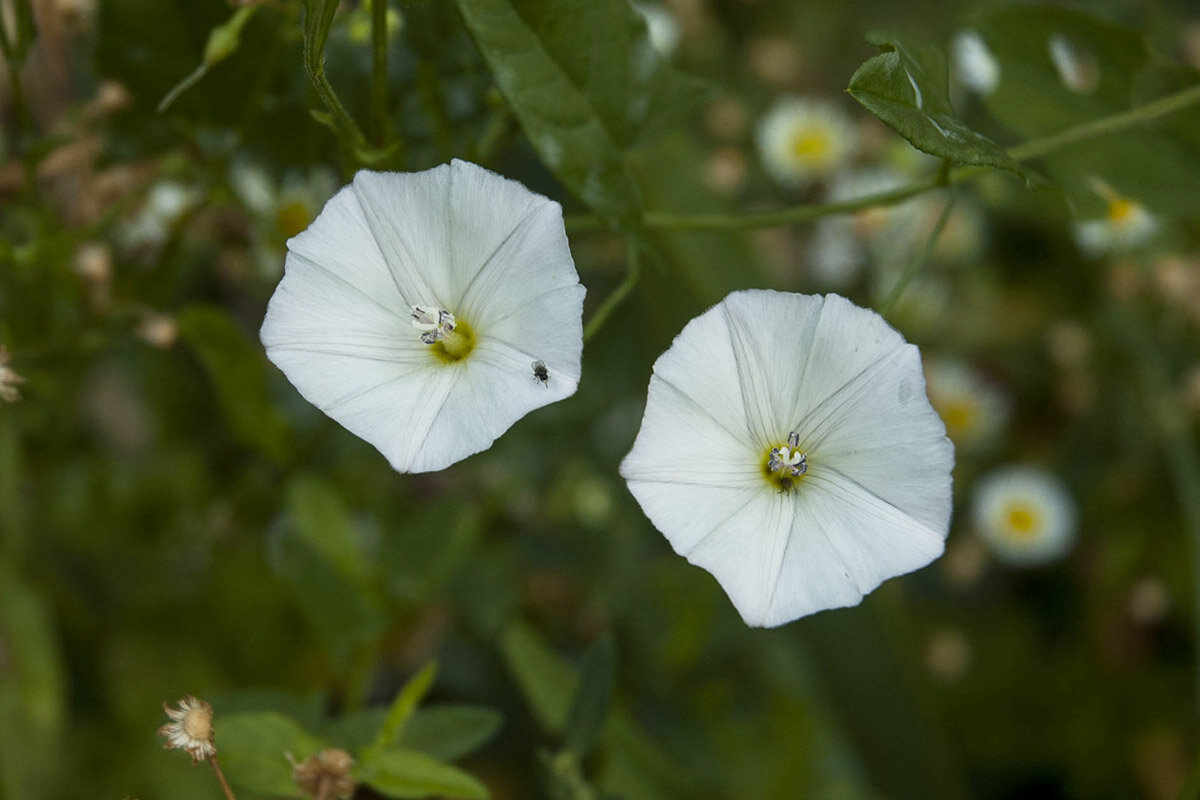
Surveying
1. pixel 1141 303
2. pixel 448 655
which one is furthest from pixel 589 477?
pixel 1141 303

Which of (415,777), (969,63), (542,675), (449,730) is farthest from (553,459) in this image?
(969,63)

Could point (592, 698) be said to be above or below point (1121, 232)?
below

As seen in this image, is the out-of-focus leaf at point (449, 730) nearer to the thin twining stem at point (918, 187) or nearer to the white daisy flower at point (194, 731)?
the white daisy flower at point (194, 731)

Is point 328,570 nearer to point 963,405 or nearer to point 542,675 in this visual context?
point 542,675

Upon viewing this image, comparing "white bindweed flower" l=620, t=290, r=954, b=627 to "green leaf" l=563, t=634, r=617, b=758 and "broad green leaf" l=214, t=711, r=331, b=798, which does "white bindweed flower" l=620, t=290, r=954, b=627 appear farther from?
"broad green leaf" l=214, t=711, r=331, b=798

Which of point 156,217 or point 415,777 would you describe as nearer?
point 415,777

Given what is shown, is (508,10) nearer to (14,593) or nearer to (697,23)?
(14,593)
